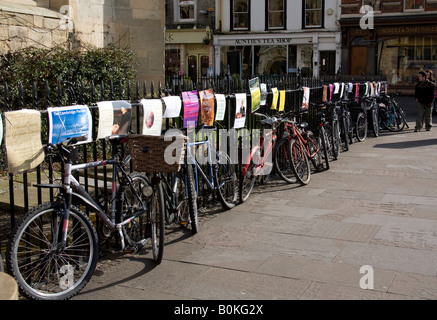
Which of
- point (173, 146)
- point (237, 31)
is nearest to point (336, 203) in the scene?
point (173, 146)

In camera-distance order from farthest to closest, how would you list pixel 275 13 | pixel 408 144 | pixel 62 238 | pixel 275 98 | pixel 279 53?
pixel 275 13
pixel 279 53
pixel 408 144
pixel 275 98
pixel 62 238

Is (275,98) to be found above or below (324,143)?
above

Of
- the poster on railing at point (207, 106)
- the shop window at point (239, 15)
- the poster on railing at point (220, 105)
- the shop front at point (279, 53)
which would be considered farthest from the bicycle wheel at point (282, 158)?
the shop window at point (239, 15)

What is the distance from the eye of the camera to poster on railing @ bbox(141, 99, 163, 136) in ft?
17.7

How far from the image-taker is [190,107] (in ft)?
20.2

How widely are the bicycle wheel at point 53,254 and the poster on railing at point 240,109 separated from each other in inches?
131

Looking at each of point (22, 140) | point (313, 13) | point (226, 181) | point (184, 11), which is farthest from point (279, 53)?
point (22, 140)

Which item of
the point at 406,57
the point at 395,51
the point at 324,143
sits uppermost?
the point at 395,51

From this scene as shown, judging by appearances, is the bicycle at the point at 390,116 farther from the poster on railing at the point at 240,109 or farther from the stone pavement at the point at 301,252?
the poster on railing at the point at 240,109

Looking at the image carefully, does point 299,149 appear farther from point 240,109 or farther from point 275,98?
point 240,109

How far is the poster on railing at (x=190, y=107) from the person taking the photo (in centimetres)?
610

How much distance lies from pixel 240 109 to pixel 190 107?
1.31 m

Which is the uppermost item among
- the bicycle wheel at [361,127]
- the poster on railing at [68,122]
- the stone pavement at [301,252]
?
the poster on railing at [68,122]
